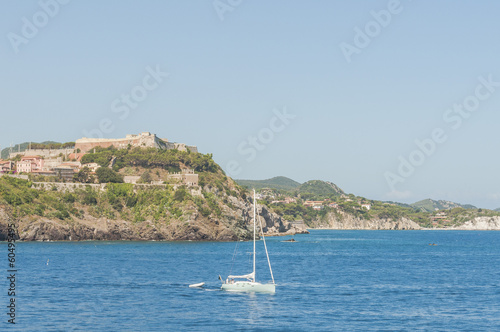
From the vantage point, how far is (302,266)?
255 feet

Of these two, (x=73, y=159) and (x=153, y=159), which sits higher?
(x=73, y=159)

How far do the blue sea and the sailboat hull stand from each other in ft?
3.34

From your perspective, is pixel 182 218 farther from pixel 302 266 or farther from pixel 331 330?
pixel 331 330

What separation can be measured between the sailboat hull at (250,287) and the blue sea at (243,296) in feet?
3.34

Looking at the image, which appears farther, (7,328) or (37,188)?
(37,188)

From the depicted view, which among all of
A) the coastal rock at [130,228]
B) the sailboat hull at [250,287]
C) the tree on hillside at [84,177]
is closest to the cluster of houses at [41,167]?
the tree on hillside at [84,177]

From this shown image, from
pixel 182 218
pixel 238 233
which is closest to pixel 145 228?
pixel 182 218

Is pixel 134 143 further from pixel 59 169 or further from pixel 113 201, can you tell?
pixel 113 201

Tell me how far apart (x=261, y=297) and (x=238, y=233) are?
80.7 metres

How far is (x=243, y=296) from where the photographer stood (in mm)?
50688

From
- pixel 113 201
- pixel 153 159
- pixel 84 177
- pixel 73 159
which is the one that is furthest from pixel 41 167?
pixel 113 201

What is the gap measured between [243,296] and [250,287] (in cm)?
191

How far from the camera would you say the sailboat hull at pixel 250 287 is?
5206 centimetres

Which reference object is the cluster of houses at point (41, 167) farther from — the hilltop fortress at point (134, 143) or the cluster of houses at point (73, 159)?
the hilltop fortress at point (134, 143)
